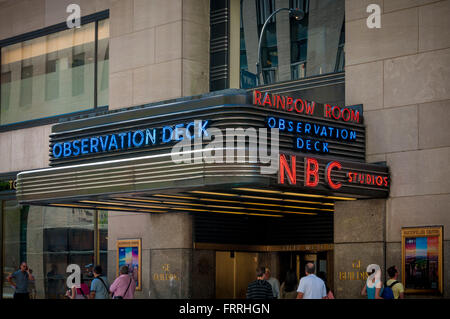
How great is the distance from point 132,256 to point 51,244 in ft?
14.0

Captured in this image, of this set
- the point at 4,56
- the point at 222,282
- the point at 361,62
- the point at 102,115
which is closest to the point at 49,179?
the point at 102,115

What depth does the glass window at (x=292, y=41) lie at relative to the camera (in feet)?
73.6

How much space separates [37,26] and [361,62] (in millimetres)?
13812

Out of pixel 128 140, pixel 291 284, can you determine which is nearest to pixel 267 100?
pixel 128 140

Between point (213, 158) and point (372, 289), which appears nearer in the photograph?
point (213, 158)

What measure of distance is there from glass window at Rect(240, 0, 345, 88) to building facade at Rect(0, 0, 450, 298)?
0.14 ft

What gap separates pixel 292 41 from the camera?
23.3 m

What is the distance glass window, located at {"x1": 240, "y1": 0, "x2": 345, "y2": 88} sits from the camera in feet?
73.6

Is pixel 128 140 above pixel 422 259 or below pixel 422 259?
above

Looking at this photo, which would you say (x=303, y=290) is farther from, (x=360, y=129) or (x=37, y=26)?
(x=37, y=26)

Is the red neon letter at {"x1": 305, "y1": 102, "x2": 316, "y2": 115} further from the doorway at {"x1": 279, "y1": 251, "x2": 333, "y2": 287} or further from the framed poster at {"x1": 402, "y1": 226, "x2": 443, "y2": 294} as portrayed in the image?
the doorway at {"x1": 279, "y1": 251, "x2": 333, "y2": 287}

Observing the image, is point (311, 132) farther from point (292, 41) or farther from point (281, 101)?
point (292, 41)

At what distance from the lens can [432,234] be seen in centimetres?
1938
